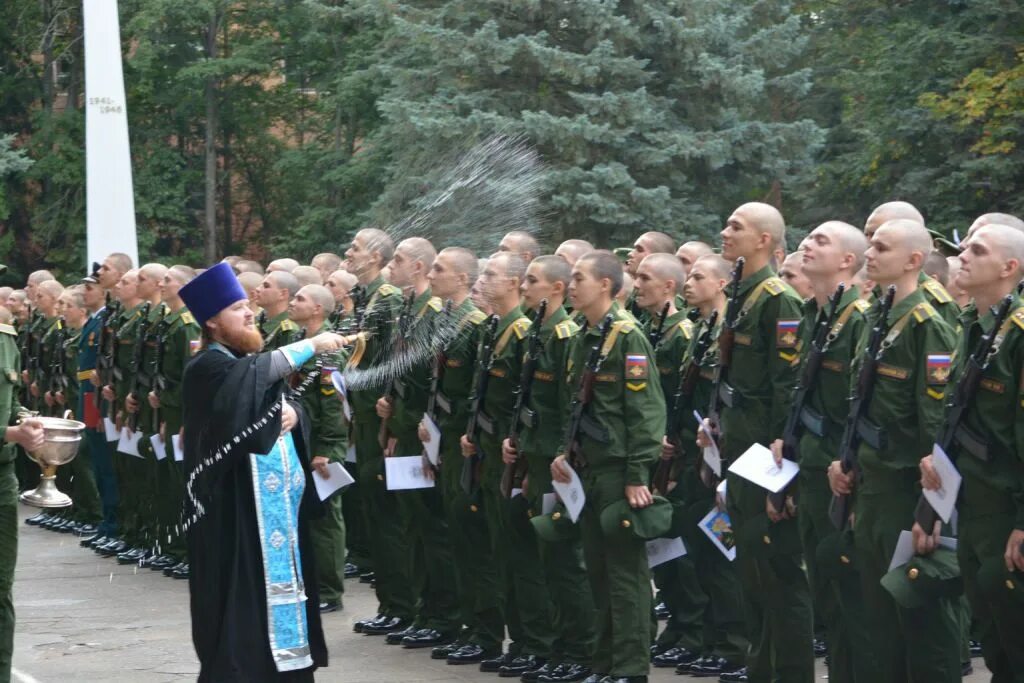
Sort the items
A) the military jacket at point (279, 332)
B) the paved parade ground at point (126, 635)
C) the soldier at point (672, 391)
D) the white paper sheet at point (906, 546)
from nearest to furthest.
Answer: the white paper sheet at point (906, 546)
the paved parade ground at point (126, 635)
the soldier at point (672, 391)
the military jacket at point (279, 332)

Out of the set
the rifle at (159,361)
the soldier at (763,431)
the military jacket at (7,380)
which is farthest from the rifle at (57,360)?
the soldier at (763,431)

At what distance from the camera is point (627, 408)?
8477 mm

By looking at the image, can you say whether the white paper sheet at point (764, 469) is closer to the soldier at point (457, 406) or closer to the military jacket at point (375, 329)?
the soldier at point (457, 406)

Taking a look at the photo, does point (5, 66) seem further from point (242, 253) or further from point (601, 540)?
point (601, 540)

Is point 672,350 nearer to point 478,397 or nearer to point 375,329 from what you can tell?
point 478,397

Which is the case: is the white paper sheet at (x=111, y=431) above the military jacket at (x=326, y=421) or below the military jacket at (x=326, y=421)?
below

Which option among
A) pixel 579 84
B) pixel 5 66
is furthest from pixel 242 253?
pixel 579 84

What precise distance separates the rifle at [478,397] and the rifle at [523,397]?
0.28 metres

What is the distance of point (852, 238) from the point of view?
8.16 metres

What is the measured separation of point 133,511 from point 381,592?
449 centimetres

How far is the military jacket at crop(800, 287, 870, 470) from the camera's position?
7.70m

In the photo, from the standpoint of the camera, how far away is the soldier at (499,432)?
31.2 ft

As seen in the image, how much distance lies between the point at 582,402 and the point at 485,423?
120 centimetres

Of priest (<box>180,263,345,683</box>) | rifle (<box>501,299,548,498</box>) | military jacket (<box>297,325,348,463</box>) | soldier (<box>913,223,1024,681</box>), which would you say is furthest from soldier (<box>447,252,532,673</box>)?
soldier (<box>913,223,1024,681</box>)
